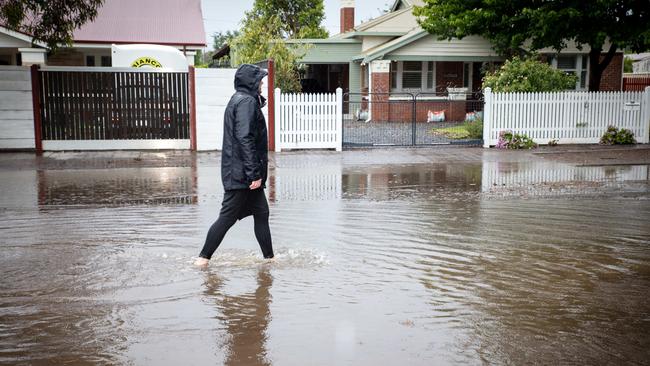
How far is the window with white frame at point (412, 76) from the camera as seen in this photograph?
31.4 meters

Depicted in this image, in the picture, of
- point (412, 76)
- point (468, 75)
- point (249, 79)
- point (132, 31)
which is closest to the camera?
point (249, 79)

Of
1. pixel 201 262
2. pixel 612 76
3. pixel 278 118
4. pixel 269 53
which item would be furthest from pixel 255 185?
pixel 612 76

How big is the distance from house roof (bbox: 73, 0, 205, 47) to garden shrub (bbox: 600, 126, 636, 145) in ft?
44.1

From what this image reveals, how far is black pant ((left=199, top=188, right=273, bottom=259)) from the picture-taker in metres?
6.77

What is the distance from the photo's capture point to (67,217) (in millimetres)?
9383

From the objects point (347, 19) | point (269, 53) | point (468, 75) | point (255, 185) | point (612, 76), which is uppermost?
point (347, 19)

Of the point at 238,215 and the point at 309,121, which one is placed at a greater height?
the point at 309,121

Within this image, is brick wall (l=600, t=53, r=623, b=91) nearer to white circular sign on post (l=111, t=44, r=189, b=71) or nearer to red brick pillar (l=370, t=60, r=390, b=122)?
red brick pillar (l=370, t=60, r=390, b=122)

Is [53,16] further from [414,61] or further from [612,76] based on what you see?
[612,76]

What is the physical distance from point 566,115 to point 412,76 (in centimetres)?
1316

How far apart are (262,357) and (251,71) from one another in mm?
2972

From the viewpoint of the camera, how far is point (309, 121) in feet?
58.5

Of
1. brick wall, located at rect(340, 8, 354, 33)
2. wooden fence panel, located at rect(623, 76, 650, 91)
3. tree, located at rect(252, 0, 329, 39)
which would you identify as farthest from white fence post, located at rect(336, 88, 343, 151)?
tree, located at rect(252, 0, 329, 39)

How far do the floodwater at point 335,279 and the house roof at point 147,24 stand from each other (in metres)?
14.6
